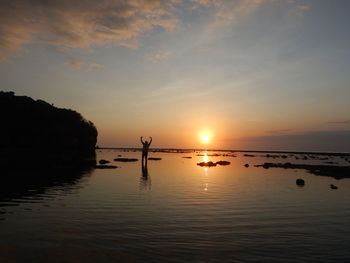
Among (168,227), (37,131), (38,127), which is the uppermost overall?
(38,127)

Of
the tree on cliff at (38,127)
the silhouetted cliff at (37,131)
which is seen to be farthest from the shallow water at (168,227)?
the tree on cliff at (38,127)

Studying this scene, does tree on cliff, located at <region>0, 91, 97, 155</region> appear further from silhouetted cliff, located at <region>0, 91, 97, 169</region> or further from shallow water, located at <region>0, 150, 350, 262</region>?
shallow water, located at <region>0, 150, 350, 262</region>

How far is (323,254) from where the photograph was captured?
10242mm

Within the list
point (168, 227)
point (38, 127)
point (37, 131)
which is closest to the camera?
point (168, 227)

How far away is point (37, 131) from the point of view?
64.1 meters

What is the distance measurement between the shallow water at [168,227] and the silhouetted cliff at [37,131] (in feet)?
134

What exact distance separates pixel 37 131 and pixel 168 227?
5999cm

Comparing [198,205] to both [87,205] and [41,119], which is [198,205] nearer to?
[87,205]

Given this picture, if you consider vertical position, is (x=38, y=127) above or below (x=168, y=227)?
above

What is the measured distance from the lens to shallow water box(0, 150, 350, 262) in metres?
9.71

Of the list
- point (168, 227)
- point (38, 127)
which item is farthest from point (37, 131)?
point (168, 227)

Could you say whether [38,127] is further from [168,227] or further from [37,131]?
[168,227]

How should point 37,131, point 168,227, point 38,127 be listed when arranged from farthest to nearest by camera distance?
1. point 38,127
2. point 37,131
3. point 168,227

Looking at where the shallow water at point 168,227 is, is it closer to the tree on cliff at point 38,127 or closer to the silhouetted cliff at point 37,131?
the silhouetted cliff at point 37,131
